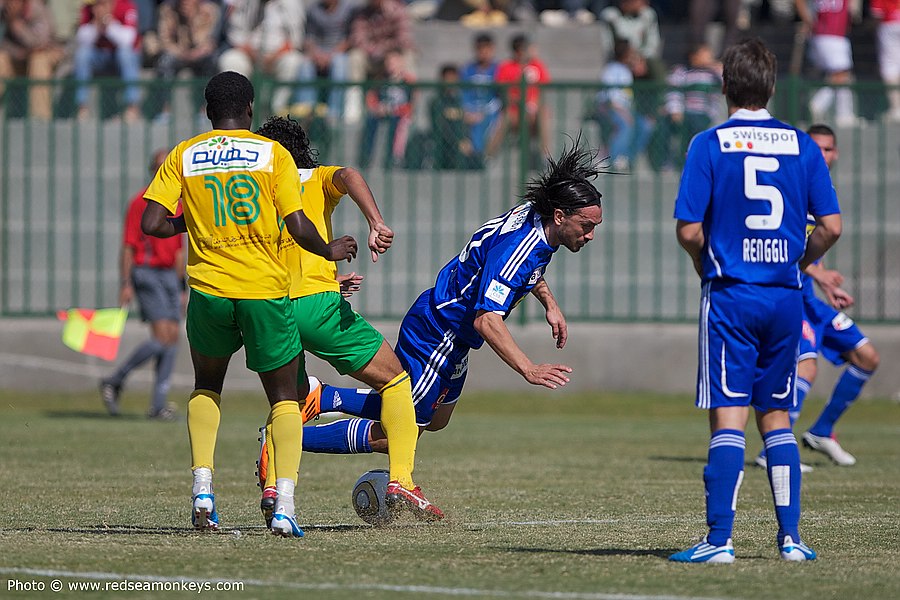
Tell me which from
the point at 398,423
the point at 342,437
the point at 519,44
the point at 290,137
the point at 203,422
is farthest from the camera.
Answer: the point at 519,44

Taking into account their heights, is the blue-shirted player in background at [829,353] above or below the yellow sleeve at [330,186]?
below

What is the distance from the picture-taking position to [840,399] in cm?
1216

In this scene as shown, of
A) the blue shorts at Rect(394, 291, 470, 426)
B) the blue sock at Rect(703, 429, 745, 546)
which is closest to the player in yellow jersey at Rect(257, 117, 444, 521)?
the blue shorts at Rect(394, 291, 470, 426)

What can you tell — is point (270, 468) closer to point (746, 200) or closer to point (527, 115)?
point (746, 200)

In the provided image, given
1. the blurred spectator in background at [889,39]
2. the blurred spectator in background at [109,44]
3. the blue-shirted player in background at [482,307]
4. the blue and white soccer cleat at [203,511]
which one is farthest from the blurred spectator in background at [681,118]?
the blue and white soccer cleat at [203,511]

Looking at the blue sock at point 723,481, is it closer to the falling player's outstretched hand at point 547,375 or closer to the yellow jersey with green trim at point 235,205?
the falling player's outstretched hand at point 547,375

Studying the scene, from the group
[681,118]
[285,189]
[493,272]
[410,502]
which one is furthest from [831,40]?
[285,189]

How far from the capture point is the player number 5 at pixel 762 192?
21.2 feet

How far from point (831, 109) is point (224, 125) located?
1193 cm

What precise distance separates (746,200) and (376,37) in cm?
1416

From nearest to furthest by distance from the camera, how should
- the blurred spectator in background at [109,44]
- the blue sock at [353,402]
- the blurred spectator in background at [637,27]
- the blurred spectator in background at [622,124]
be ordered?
the blue sock at [353,402], the blurred spectator in background at [622,124], the blurred spectator in background at [109,44], the blurred spectator in background at [637,27]

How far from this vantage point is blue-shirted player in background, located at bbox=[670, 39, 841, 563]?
254 inches

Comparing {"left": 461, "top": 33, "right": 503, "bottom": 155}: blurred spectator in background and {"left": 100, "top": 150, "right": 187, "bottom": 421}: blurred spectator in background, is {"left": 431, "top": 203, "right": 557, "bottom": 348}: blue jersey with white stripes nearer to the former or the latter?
{"left": 100, "top": 150, "right": 187, "bottom": 421}: blurred spectator in background

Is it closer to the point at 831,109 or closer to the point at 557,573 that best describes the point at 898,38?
the point at 831,109
